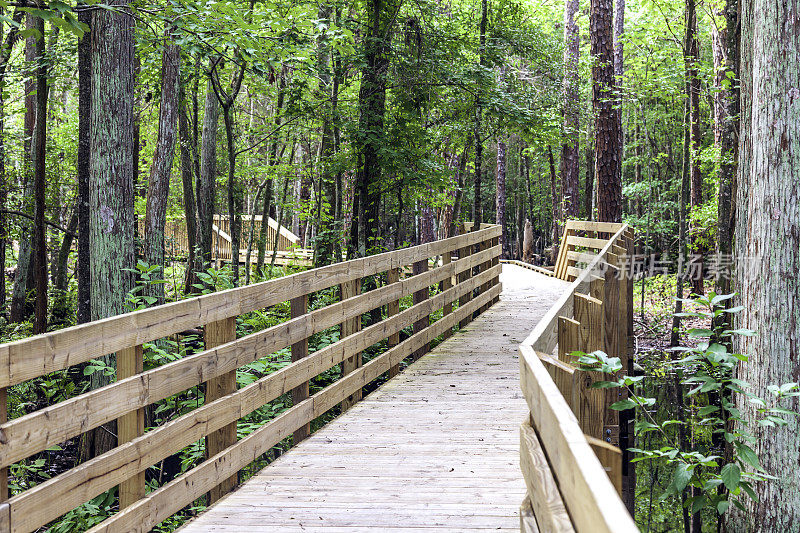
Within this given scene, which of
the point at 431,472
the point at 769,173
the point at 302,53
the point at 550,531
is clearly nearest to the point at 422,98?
the point at 302,53

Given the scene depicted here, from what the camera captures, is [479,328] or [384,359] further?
[479,328]

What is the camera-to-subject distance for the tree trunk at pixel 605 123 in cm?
1569

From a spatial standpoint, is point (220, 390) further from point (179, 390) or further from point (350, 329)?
point (350, 329)

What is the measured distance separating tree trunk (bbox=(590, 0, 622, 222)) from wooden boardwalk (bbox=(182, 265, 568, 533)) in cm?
872

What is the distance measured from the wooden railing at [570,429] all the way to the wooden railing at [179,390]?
1.91m

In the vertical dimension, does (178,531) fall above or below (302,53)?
below

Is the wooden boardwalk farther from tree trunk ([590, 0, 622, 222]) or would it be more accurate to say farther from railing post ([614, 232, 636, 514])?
tree trunk ([590, 0, 622, 222])

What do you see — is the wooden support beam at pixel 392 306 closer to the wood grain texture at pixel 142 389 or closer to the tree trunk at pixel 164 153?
the wood grain texture at pixel 142 389

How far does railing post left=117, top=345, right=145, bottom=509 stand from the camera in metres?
3.65

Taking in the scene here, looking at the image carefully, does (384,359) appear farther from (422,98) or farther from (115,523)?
(422,98)

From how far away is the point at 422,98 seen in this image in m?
12.0

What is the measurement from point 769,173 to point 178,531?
508 centimetres

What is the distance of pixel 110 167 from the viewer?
7.27 meters

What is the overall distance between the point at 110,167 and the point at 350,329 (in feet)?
9.61
